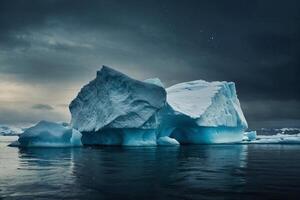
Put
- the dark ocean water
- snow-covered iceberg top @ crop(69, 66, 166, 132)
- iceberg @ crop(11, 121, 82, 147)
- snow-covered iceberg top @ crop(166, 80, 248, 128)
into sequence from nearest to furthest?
the dark ocean water
iceberg @ crop(11, 121, 82, 147)
snow-covered iceberg top @ crop(69, 66, 166, 132)
snow-covered iceberg top @ crop(166, 80, 248, 128)

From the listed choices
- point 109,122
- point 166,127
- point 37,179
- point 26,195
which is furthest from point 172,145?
point 26,195

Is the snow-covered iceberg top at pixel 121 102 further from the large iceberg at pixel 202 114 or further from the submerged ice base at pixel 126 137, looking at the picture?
the large iceberg at pixel 202 114

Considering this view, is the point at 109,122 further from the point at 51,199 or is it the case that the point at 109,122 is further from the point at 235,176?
the point at 51,199

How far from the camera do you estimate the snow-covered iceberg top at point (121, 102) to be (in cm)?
3434

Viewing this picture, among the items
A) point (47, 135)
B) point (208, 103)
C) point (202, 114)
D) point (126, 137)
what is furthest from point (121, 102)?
point (208, 103)

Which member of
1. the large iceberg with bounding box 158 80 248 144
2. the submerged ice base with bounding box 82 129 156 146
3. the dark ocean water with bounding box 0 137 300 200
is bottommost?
the dark ocean water with bounding box 0 137 300 200

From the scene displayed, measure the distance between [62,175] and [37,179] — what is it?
1304mm

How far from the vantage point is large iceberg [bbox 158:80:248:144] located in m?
40.9

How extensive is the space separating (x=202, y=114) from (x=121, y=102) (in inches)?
425

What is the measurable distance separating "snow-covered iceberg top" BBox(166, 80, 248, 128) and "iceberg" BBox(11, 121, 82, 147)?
38.5ft

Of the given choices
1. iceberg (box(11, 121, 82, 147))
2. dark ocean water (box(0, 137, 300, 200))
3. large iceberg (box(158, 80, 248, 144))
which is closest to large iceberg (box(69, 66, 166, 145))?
iceberg (box(11, 121, 82, 147))

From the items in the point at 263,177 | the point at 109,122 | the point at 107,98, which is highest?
the point at 107,98

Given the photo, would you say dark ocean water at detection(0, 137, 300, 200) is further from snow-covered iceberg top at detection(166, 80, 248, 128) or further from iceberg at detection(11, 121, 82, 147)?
snow-covered iceberg top at detection(166, 80, 248, 128)

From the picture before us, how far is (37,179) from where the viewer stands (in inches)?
504
